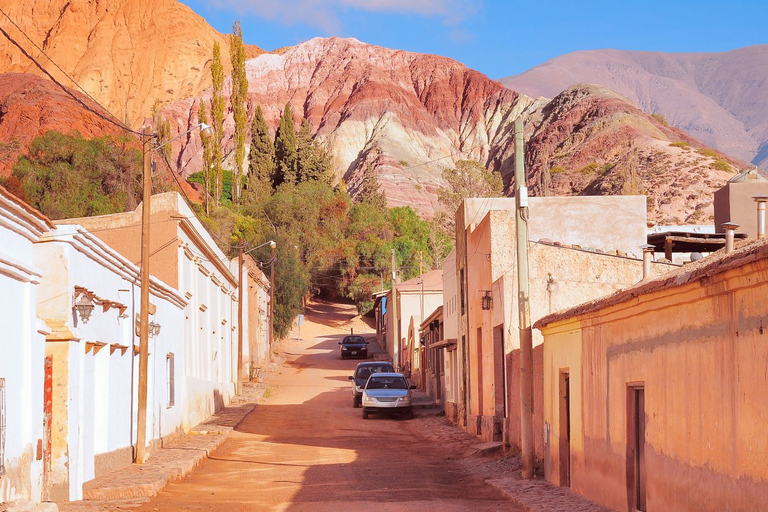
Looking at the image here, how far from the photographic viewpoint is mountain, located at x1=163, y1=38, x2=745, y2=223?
97750 millimetres

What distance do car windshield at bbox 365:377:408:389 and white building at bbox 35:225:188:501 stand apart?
42.2 ft

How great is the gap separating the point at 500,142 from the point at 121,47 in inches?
2909

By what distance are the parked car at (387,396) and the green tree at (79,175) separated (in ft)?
115

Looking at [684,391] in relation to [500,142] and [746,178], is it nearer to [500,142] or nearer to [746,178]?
[746,178]

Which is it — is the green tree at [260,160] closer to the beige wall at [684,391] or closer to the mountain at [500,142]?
the mountain at [500,142]

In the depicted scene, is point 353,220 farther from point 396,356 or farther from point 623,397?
point 623,397

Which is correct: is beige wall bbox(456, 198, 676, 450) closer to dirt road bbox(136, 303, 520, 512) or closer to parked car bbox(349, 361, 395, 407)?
dirt road bbox(136, 303, 520, 512)

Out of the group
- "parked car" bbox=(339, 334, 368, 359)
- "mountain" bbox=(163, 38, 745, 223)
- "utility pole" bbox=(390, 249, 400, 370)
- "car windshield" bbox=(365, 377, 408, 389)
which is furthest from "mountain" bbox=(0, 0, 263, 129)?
"car windshield" bbox=(365, 377, 408, 389)

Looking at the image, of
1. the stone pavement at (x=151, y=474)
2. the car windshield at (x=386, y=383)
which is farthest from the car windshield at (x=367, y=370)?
the stone pavement at (x=151, y=474)

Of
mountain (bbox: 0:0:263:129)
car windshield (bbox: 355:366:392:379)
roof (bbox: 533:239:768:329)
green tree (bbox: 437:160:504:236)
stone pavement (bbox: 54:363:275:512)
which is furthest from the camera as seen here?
mountain (bbox: 0:0:263:129)

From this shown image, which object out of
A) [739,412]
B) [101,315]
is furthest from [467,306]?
[739,412]

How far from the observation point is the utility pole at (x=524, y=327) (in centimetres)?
1778

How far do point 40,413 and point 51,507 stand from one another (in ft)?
5.95

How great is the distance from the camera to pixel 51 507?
12.1 m
